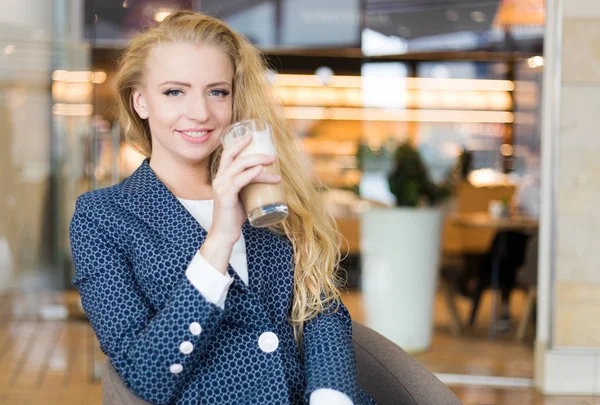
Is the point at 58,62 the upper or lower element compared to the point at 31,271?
upper

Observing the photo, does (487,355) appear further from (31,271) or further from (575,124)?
(31,271)

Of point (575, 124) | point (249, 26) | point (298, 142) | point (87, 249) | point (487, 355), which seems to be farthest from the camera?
point (249, 26)

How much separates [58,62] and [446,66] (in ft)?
10.4

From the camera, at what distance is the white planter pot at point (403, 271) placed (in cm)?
514

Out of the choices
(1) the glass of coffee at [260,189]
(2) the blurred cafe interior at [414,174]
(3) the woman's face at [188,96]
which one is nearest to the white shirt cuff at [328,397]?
(1) the glass of coffee at [260,189]

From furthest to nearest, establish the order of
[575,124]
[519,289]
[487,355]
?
[519,289], [487,355], [575,124]

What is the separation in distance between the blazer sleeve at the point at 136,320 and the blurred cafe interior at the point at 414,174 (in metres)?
2.68

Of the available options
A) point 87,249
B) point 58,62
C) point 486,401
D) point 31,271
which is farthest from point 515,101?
point 87,249

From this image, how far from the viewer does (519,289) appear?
5.71m

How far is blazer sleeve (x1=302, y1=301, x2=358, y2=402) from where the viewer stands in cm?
151

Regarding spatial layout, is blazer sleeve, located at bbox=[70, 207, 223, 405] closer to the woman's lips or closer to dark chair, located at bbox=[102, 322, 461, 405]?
dark chair, located at bbox=[102, 322, 461, 405]

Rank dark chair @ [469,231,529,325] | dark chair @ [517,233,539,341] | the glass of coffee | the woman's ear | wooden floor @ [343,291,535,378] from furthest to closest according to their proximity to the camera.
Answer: dark chair @ [469,231,529,325] < dark chair @ [517,233,539,341] < wooden floor @ [343,291,535,378] < the woman's ear < the glass of coffee

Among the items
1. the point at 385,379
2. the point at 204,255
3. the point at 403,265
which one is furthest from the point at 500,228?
the point at 204,255

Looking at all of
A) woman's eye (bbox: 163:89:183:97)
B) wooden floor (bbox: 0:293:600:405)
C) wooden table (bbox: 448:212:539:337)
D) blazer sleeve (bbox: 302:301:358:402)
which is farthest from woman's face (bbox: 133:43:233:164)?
wooden table (bbox: 448:212:539:337)
